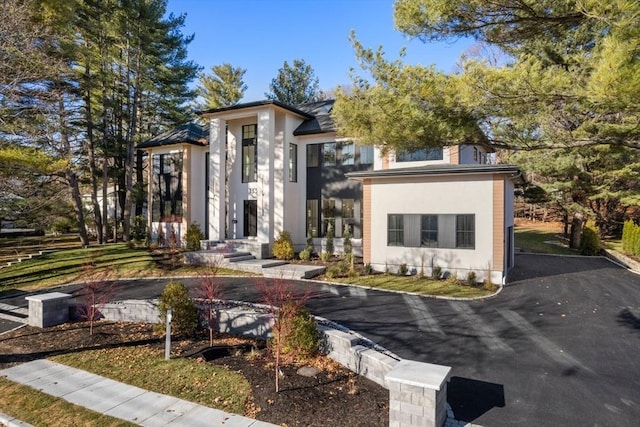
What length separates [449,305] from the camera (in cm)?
1109

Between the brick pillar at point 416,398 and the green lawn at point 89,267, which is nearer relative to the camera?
the brick pillar at point 416,398

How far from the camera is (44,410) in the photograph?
541 cm

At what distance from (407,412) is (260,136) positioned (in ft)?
55.3

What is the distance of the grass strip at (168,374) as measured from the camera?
18.6 feet

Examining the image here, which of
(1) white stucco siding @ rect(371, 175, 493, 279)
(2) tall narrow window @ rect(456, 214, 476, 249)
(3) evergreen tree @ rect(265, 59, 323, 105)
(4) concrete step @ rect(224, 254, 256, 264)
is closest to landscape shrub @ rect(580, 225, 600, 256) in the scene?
A: (1) white stucco siding @ rect(371, 175, 493, 279)

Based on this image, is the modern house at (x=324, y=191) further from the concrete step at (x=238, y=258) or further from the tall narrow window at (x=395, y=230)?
the concrete step at (x=238, y=258)

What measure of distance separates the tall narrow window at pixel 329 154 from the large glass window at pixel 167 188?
32.9 feet

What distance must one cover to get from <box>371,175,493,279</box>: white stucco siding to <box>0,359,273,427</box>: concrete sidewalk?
37.9ft

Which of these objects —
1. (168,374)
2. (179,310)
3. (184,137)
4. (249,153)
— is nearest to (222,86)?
(184,137)

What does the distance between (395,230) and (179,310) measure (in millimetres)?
10147

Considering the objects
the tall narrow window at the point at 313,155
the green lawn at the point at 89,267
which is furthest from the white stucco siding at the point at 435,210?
the green lawn at the point at 89,267

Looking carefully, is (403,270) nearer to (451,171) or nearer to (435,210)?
(435,210)

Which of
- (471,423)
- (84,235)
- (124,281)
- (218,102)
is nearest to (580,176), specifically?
(471,423)

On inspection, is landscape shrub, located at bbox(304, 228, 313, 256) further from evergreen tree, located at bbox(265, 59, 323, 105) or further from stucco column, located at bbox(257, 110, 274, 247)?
evergreen tree, located at bbox(265, 59, 323, 105)
